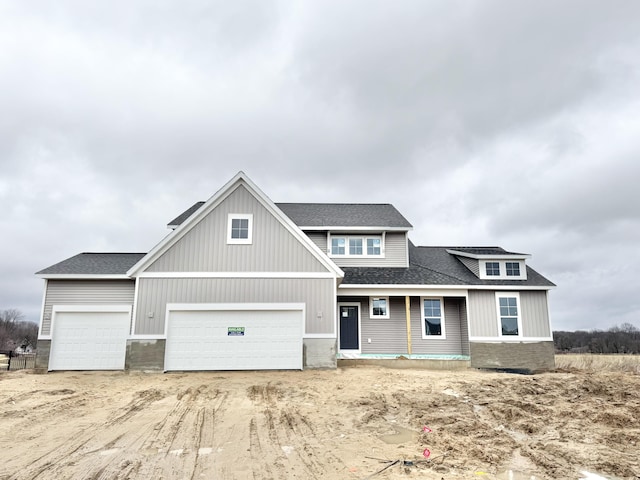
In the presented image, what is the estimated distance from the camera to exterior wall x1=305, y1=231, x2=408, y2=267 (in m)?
18.9

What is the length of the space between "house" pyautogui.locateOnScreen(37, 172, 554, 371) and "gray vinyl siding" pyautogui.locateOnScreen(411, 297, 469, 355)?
0.04m

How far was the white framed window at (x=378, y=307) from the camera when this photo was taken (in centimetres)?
1734

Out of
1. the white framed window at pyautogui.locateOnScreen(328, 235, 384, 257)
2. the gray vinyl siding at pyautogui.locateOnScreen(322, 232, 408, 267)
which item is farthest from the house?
the white framed window at pyautogui.locateOnScreen(328, 235, 384, 257)

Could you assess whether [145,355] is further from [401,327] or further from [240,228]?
[401,327]

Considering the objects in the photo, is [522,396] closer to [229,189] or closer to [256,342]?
[256,342]

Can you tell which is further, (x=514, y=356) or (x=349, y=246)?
(x=349, y=246)

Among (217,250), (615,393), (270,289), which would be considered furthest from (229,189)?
(615,393)

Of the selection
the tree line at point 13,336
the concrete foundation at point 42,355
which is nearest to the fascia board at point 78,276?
the concrete foundation at point 42,355

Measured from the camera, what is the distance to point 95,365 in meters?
14.6

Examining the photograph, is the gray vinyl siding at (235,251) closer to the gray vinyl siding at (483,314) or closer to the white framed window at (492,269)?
the gray vinyl siding at (483,314)

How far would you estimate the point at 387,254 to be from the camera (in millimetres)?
19016

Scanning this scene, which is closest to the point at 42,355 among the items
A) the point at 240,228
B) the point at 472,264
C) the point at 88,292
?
the point at 88,292

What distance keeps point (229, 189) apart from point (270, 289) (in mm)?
3806

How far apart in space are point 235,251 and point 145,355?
14.4 feet
